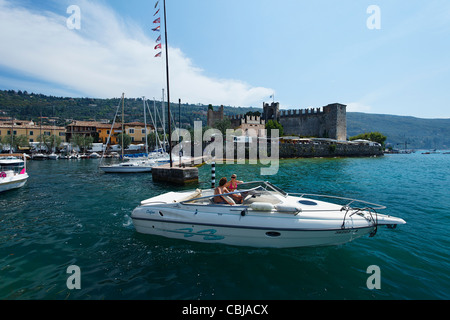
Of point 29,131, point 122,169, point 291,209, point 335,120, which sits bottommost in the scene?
point 122,169

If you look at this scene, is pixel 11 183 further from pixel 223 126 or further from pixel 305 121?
pixel 305 121

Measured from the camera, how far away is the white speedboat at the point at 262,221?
5504 mm

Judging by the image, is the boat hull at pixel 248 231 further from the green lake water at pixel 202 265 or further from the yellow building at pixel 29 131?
the yellow building at pixel 29 131

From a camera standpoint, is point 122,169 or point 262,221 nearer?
point 262,221

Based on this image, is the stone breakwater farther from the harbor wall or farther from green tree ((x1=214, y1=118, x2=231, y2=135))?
green tree ((x1=214, y1=118, x2=231, y2=135))

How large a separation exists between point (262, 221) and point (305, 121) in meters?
60.6

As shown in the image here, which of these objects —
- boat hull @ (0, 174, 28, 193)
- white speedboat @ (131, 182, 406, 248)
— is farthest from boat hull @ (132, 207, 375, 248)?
boat hull @ (0, 174, 28, 193)

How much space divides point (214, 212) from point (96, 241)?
387cm

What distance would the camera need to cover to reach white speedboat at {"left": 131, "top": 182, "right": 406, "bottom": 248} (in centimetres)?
550

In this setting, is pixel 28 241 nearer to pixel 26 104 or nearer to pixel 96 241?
pixel 96 241

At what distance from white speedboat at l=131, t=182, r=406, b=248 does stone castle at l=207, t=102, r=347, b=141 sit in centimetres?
4815

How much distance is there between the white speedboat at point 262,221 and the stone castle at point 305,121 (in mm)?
48149

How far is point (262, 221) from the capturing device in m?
5.58

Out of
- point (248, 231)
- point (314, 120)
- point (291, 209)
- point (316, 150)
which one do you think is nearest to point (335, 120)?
point (314, 120)
